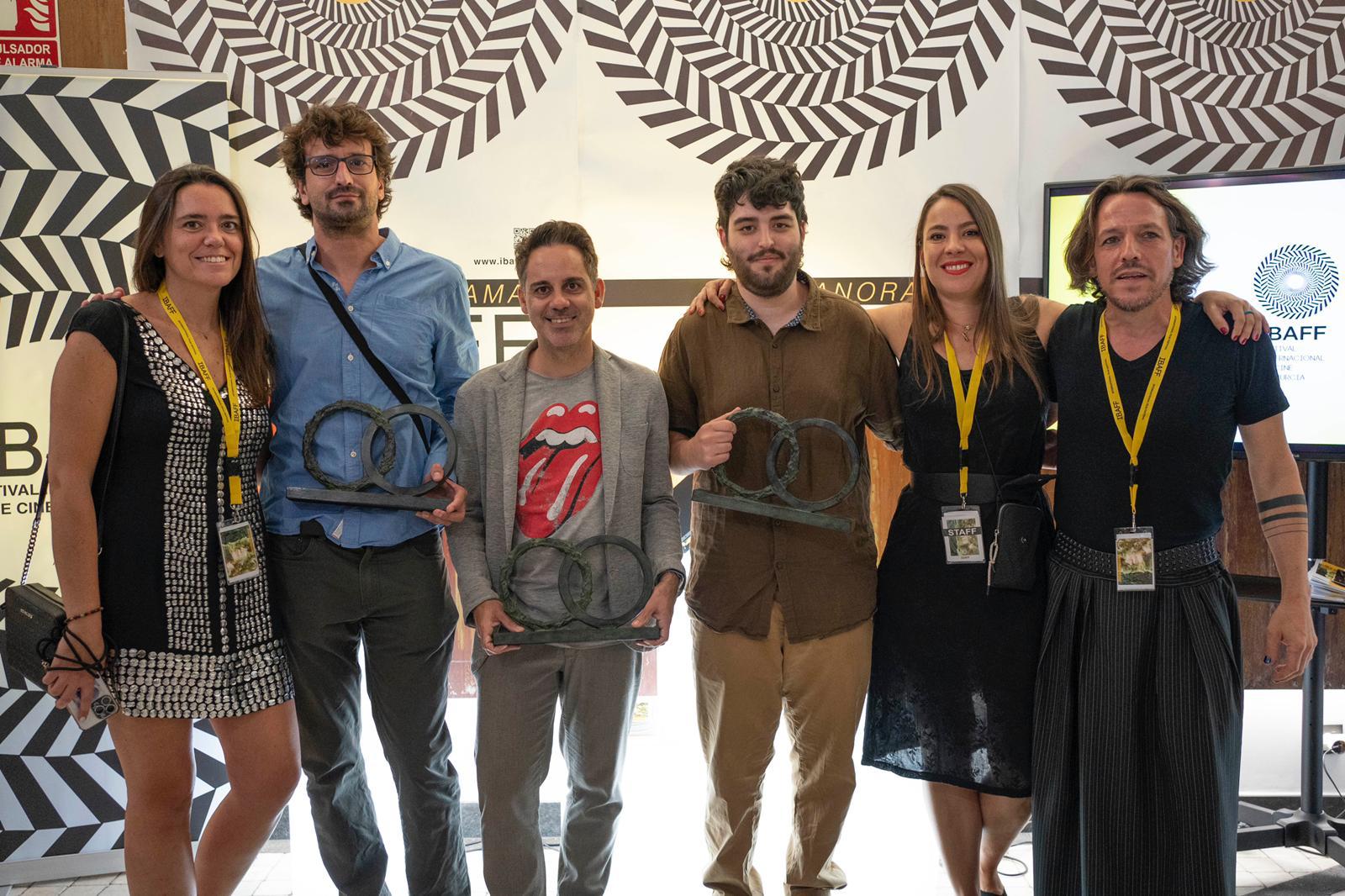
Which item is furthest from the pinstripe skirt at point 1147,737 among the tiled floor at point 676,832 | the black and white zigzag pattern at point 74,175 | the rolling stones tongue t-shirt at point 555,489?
the black and white zigzag pattern at point 74,175

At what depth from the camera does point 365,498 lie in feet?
7.84

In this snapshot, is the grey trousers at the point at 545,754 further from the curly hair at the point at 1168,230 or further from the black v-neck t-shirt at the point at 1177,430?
the curly hair at the point at 1168,230

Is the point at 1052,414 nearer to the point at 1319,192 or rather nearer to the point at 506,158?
the point at 1319,192

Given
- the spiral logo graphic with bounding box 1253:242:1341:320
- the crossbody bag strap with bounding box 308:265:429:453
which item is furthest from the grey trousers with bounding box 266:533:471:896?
the spiral logo graphic with bounding box 1253:242:1341:320

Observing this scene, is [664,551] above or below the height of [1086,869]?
above

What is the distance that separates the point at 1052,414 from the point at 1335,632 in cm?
230

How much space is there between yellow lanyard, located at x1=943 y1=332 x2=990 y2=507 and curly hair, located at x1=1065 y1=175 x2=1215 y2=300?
32 centimetres

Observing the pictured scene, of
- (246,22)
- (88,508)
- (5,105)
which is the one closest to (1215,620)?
(88,508)

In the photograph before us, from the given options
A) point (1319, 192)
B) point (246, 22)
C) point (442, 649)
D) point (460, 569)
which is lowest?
point (442, 649)

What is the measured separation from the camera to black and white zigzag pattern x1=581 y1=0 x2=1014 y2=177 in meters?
3.77

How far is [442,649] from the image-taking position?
2625 millimetres

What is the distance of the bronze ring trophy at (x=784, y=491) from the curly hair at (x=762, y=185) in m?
0.54

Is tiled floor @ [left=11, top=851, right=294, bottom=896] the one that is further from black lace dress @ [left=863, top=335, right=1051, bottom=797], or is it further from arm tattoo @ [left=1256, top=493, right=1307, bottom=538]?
arm tattoo @ [left=1256, top=493, right=1307, bottom=538]

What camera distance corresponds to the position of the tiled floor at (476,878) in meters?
3.28
